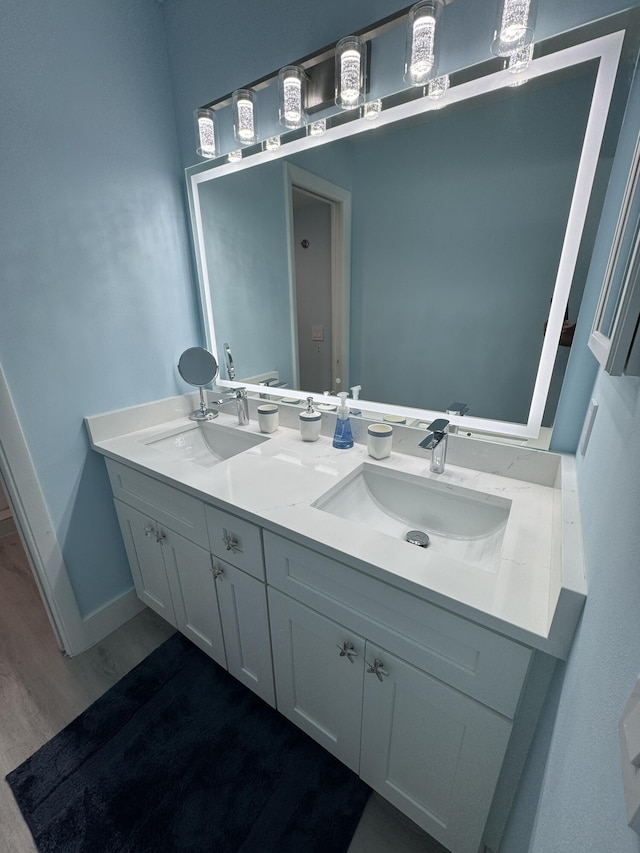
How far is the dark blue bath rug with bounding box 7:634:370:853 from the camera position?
94 cm

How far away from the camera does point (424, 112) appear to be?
98 cm

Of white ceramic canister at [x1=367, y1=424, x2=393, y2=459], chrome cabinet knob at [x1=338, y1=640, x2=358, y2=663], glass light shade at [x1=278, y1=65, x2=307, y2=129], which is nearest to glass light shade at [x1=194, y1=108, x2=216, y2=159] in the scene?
glass light shade at [x1=278, y1=65, x2=307, y2=129]

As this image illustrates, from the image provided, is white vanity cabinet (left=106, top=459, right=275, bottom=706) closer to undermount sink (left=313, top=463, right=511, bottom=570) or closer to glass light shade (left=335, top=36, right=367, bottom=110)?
undermount sink (left=313, top=463, right=511, bottom=570)

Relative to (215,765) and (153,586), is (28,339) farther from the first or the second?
(215,765)

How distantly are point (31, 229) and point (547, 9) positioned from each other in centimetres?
153

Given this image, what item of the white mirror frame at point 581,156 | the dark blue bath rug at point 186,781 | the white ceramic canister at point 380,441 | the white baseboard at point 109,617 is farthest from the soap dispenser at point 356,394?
the white baseboard at point 109,617

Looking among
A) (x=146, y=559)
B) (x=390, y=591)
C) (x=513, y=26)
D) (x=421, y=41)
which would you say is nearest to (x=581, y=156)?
(x=513, y=26)

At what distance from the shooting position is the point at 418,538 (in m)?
0.95

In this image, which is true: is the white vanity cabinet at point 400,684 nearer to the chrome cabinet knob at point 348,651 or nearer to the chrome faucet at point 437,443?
the chrome cabinet knob at point 348,651

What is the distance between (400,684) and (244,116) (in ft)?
5.85

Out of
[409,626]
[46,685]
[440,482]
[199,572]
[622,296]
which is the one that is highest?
[622,296]

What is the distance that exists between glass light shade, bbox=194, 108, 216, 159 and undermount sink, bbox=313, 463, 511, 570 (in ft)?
4.36

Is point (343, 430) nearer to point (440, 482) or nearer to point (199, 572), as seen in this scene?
point (440, 482)

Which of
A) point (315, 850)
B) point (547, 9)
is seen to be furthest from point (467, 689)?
point (547, 9)
